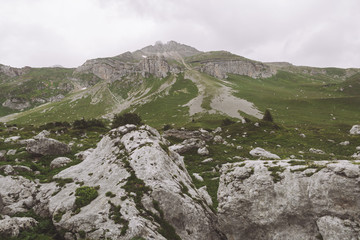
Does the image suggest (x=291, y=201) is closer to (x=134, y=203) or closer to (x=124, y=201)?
(x=134, y=203)

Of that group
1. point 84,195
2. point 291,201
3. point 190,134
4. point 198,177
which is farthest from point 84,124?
point 291,201

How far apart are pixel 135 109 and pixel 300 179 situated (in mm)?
166486

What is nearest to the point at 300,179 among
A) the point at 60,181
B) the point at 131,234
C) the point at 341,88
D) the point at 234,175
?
the point at 234,175

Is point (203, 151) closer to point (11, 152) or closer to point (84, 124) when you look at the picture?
point (11, 152)

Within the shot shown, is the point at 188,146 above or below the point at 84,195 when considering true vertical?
below

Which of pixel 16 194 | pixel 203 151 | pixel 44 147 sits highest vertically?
pixel 44 147

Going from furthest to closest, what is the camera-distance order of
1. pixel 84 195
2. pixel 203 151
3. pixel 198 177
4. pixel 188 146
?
pixel 188 146, pixel 203 151, pixel 198 177, pixel 84 195

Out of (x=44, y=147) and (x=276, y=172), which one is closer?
(x=276, y=172)

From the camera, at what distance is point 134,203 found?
11.7 metres

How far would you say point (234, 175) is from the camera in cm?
1258

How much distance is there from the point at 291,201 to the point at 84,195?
557 inches

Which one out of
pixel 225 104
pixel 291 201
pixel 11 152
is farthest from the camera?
pixel 225 104

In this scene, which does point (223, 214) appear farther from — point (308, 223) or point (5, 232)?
point (5, 232)

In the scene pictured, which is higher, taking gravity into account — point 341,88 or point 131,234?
point 341,88
